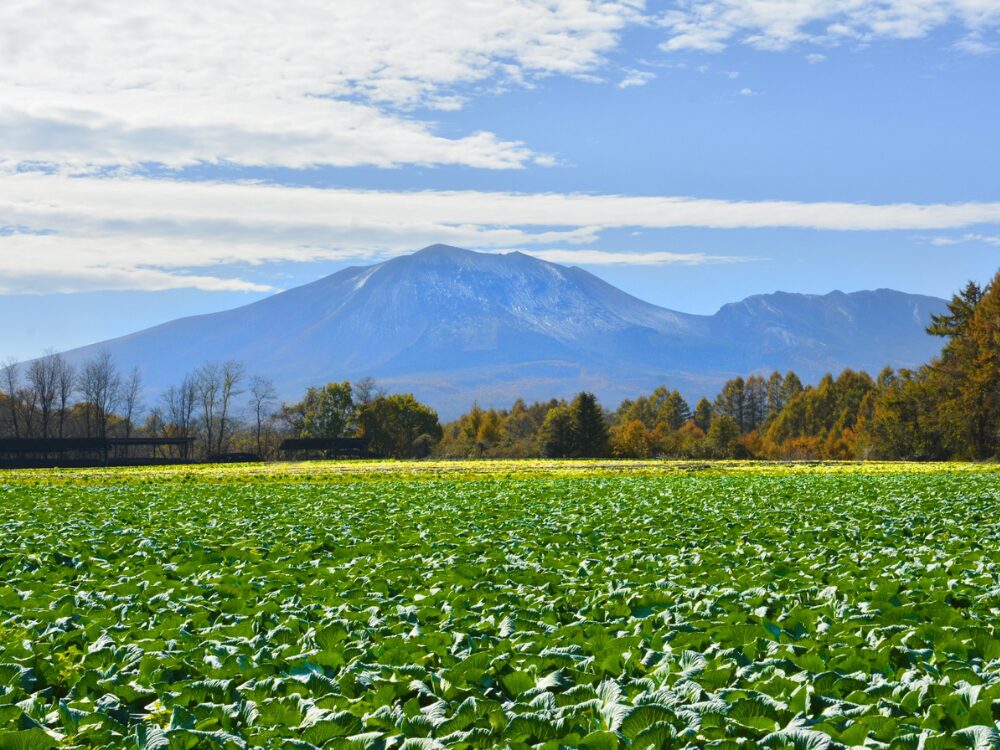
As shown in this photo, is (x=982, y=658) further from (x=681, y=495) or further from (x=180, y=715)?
(x=681, y=495)

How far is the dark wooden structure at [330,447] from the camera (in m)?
92.9

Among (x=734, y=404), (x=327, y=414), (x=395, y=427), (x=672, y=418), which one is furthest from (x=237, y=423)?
(x=734, y=404)

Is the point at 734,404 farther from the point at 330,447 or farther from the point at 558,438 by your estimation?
the point at 330,447

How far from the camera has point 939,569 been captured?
13.0 m

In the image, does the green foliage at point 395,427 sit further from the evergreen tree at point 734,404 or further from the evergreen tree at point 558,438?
the evergreen tree at point 734,404

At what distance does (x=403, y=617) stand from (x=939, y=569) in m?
7.45

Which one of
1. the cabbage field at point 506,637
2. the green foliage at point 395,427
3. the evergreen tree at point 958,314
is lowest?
the cabbage field at point 506,637

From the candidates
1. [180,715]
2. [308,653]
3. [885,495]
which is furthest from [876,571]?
[885,495]

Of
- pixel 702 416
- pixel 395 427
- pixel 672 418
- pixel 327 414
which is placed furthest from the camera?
pixel 702 416

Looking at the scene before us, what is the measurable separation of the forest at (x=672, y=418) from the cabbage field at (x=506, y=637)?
64.0 metres

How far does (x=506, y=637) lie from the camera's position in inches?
362

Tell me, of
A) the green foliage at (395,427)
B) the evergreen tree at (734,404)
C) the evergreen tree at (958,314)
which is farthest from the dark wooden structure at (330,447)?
the evergreen tree at (734,404)

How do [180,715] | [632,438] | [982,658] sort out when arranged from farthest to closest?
[632,438], [982,658], [180,715]

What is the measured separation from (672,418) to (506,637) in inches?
5615
